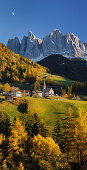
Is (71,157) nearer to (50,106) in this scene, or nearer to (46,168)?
(46,168)

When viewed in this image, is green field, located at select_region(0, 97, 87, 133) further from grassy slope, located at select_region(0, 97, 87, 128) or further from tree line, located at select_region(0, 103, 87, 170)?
tree line, located at select_region(0, 103, 87, 170)

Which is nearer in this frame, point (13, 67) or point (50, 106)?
point (50, 106)

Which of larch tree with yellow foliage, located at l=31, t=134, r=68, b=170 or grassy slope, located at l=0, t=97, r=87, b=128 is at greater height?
grassy slope, located at l=0, t=97, r=87, b=128

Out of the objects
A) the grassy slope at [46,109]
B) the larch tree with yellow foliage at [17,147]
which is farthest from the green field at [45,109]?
the larch tree with yellow foliage at [17,147]

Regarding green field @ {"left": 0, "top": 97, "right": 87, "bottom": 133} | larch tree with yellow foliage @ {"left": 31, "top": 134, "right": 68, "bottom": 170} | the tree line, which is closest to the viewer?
larch tree with yellow foliage @ {"left": 31, "top": 134, "right": 68, "bottom": 170}

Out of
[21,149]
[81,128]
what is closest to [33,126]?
[21,149]

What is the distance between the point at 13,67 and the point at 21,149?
173596 millimetres

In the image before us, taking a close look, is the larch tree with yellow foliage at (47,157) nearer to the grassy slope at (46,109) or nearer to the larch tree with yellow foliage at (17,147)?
the larch tree with yellow foliage at (17,147)

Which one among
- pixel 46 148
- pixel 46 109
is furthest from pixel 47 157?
pixel 46 109

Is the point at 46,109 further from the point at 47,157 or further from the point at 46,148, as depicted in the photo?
the point at 47,157

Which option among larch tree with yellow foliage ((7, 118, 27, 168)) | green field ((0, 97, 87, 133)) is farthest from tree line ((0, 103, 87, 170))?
green field ((0, 97, 87, 133))

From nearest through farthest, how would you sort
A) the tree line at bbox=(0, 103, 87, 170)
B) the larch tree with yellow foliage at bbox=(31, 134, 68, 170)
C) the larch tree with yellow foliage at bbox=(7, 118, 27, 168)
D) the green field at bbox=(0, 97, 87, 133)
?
the larch tree with yellow foliage at bbox=(31, 134, 68, 170), the tree line at bbox=(0, 103, 87, 170), the larch tree with yellow foliage at bbox=(7, 118, 27, 168), the green field at bbox=(0, 97, 87, 133)

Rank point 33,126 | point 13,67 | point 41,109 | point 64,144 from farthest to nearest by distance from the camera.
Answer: point 13,67 < point 41,109 < point 33,126 < point 64,144

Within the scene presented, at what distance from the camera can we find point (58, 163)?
23.9 meters
